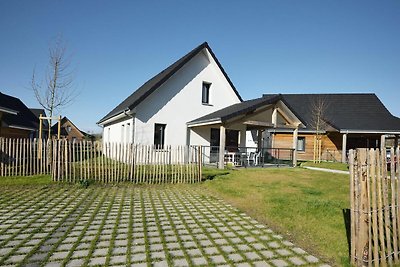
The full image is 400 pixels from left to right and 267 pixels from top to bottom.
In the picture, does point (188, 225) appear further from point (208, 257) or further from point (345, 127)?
point (345, 127)

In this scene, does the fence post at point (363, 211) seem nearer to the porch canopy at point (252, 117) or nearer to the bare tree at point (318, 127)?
the porch canopy at point (252, 117)

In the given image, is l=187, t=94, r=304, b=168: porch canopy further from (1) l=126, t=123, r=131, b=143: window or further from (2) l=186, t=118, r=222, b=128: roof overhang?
(1) l=126, t=123, r=131, b=143: window

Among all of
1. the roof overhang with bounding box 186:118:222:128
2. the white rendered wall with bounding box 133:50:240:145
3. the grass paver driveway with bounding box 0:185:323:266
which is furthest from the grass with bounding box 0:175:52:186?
the roof overhang with bounding box 186:118:222:128

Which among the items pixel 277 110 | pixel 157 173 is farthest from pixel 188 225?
pixel 277 110

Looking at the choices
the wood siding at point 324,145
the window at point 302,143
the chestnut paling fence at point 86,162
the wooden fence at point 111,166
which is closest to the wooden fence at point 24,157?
the chestnut paling fence at point 86,162

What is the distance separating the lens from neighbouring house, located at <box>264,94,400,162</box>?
2438 centimetres

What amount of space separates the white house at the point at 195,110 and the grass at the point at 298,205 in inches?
181

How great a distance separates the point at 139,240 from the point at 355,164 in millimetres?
3815

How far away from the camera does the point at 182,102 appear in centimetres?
1833

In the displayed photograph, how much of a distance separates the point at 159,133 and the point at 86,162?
278 inches

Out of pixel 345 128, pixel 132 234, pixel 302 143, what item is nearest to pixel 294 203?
pixel 132 234

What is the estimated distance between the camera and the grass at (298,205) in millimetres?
5109

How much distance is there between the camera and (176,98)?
1812 centimetres

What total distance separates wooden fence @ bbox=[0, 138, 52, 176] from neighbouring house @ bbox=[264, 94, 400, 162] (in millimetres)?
19878
